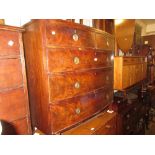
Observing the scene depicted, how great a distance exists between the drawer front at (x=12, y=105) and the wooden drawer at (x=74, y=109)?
0.28 meters

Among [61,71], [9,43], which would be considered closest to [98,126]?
[61,71]

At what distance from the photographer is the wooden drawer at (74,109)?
1212 millimetres

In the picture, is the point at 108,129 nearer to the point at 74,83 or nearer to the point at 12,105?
the point at 74,83

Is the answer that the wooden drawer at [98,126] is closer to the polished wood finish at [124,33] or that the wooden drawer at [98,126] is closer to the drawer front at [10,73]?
the drawer front at [10,73]

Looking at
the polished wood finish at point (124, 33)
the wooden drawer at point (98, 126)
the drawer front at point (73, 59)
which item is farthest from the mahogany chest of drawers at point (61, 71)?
the polished wood finish at point (124, 33)

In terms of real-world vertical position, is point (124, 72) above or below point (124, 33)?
below

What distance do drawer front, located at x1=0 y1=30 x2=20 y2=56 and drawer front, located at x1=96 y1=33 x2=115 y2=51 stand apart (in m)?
0.90

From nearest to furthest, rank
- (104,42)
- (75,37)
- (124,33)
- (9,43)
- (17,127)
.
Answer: (9,43) < (17,127) < (75,37) < (104,42) < (124,33)

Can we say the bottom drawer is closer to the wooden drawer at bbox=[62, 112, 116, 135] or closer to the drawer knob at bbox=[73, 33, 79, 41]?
the wooden drawer at bbox=[62, 112, 116, 135]

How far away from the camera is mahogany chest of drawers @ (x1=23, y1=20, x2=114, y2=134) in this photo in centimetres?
113

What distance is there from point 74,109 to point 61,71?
0.43 metres

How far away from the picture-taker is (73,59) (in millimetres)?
1280
